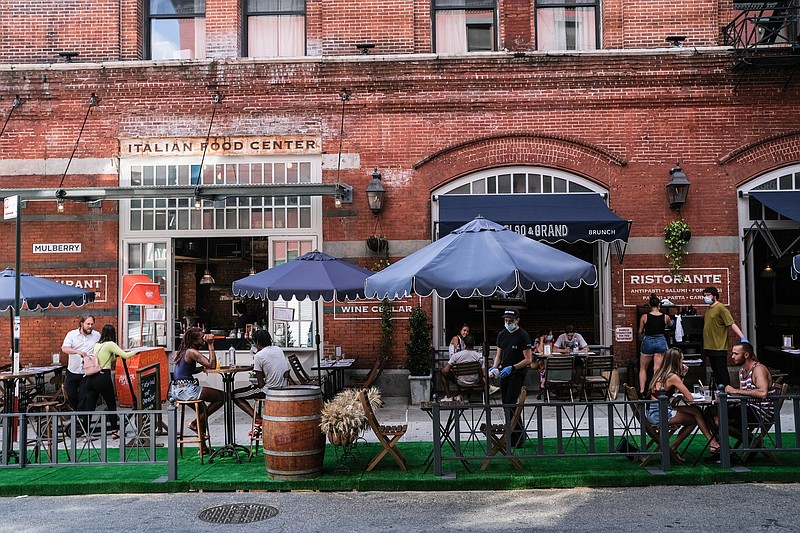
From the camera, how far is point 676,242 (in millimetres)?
13023

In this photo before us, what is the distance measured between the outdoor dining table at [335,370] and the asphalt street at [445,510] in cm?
475

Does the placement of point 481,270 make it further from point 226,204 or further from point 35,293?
point 226,204

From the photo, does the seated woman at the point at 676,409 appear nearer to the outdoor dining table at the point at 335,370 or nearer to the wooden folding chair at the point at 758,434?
the wooden folding chair at the point at 758,434

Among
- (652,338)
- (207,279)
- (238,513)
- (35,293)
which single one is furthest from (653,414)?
(207,279)

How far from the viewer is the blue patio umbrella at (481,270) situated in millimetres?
7281

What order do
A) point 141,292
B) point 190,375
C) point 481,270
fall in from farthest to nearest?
point 141,292
point 190,375
point 481,270

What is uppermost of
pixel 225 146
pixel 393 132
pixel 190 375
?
pixel 393 132

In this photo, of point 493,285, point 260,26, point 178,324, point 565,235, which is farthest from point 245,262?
point 493,285

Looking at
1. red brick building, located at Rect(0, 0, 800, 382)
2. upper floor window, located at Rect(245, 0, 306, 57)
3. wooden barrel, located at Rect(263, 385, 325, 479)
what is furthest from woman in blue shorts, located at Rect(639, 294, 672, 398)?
upper floor window, located at Rect(245, 0, 306, 57)

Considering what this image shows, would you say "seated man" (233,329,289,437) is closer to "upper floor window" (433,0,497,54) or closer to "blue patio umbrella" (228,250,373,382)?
"blue patio umbrella" (228,250,373,382)

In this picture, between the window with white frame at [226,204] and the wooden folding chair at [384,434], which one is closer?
the wooden folding chair at [384,434]

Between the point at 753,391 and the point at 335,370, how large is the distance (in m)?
7.00

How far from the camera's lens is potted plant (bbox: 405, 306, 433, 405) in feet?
41.5

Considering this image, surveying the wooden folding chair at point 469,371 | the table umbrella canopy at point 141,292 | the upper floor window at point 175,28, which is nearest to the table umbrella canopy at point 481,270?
the wooden folding chair at point 469,371
